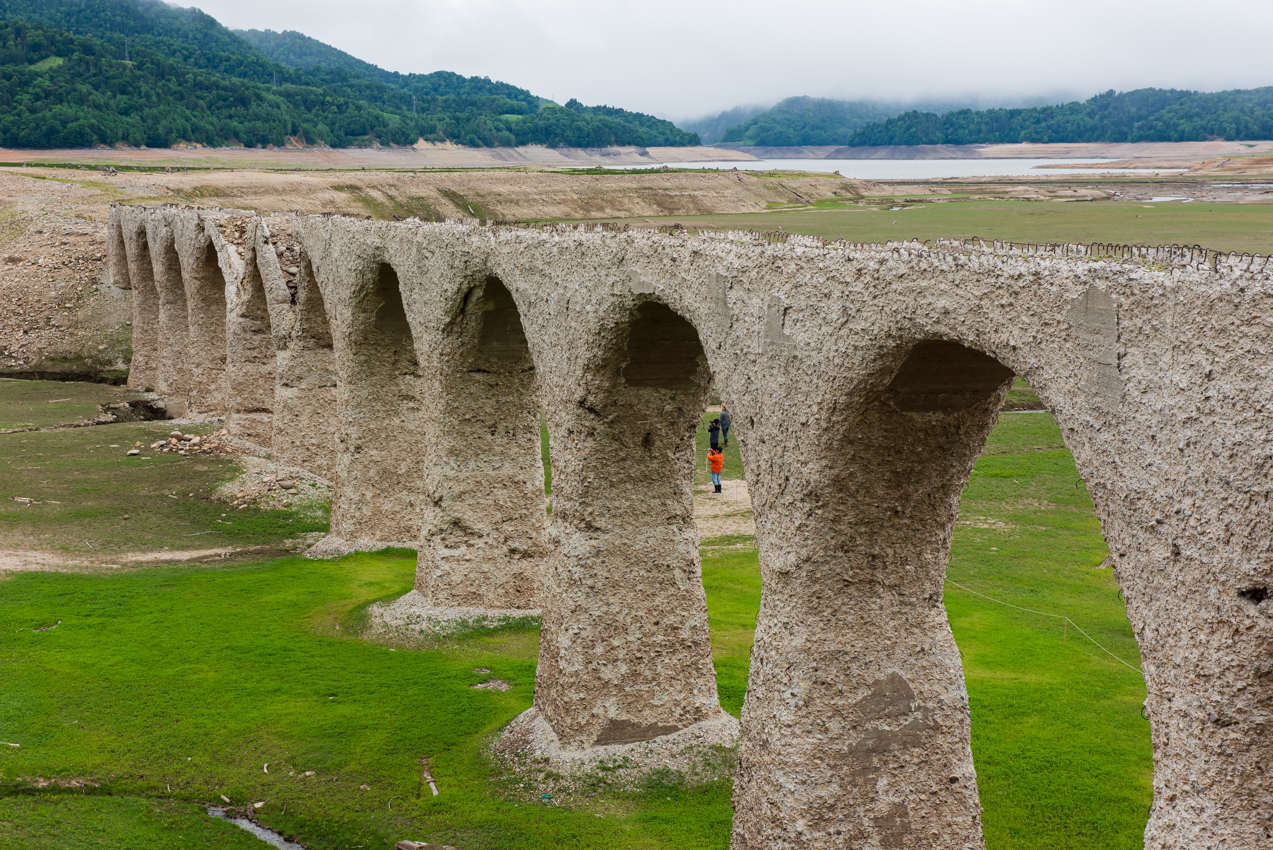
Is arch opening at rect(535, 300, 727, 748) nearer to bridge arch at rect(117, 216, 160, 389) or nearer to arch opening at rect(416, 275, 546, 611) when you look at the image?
arch opening at rect(416, 275, 546, 611)

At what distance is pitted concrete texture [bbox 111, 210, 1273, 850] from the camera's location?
245 inches

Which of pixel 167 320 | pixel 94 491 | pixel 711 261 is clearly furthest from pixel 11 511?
pixel 711 261

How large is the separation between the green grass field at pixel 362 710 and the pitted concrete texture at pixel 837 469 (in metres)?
1.48

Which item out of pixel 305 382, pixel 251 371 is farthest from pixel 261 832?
pixel 251 371

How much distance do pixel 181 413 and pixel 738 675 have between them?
24.3 m

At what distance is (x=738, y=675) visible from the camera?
50.9 ft

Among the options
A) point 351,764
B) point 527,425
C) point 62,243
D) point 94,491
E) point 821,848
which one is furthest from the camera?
point 62,243

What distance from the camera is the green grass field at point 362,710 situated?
468 inches

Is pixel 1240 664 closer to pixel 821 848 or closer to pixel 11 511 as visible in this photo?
pixel 821 848

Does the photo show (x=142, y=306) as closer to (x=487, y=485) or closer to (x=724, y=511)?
(x=724, y=511)

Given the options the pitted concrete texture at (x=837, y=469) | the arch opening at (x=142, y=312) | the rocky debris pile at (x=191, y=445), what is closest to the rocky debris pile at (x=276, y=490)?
the rocky debris pile at (x=191, y=445)

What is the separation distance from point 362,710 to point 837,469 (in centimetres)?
835

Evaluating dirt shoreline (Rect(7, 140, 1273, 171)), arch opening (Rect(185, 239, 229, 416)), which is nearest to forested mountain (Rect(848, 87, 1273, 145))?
dirt shoreline (Rect(7, 140, 1273, 171))

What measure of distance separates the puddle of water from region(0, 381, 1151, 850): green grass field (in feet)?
0.50
